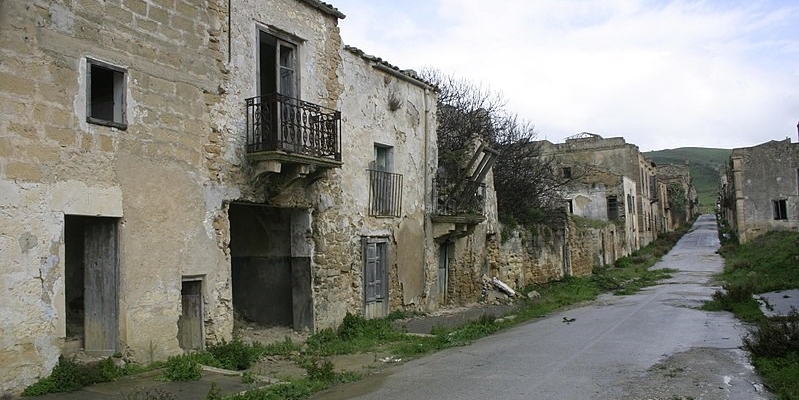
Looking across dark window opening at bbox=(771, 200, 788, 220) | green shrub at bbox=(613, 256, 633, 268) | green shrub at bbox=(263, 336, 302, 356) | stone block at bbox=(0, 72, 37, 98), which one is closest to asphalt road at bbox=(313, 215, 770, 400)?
green shrub at bbox=(263, 336, 302, 356)

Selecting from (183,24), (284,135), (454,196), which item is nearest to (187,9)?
(183,24)

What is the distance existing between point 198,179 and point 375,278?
20.3 feet

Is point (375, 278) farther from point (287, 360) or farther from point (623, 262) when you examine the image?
point (623, 262)

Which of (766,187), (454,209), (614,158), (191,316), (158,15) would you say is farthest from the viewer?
(614,158)

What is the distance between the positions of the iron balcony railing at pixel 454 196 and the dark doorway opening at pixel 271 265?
588cm

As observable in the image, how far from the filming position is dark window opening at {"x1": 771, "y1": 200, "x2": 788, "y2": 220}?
39531 mm

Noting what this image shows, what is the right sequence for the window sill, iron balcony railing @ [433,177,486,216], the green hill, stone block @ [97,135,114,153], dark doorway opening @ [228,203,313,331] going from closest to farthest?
the window sill, stone block @ [97,135,114,153], dark doorway opening @ [228,203,313,331], iron balcony railing @ [433,177,486,216], the green hill

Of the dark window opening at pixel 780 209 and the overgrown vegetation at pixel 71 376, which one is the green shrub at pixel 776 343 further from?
the dark window opening at pixel 780 209

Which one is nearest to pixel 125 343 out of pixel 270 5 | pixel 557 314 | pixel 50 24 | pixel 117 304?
pixel 117 304

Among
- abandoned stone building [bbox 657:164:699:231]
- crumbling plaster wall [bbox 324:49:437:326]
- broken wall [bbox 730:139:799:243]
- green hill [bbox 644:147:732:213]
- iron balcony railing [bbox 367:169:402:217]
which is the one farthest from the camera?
green hill [bbox 644:147:732:213]

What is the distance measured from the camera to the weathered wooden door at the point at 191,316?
11.5 metres

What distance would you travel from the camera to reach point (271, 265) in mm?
15219

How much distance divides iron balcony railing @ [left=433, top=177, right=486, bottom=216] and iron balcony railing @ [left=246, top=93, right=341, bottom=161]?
6.61 metres

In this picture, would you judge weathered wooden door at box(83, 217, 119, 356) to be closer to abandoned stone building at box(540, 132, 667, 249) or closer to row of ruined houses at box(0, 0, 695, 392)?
row of ruined houses at box(0, 0, 695, 392)
